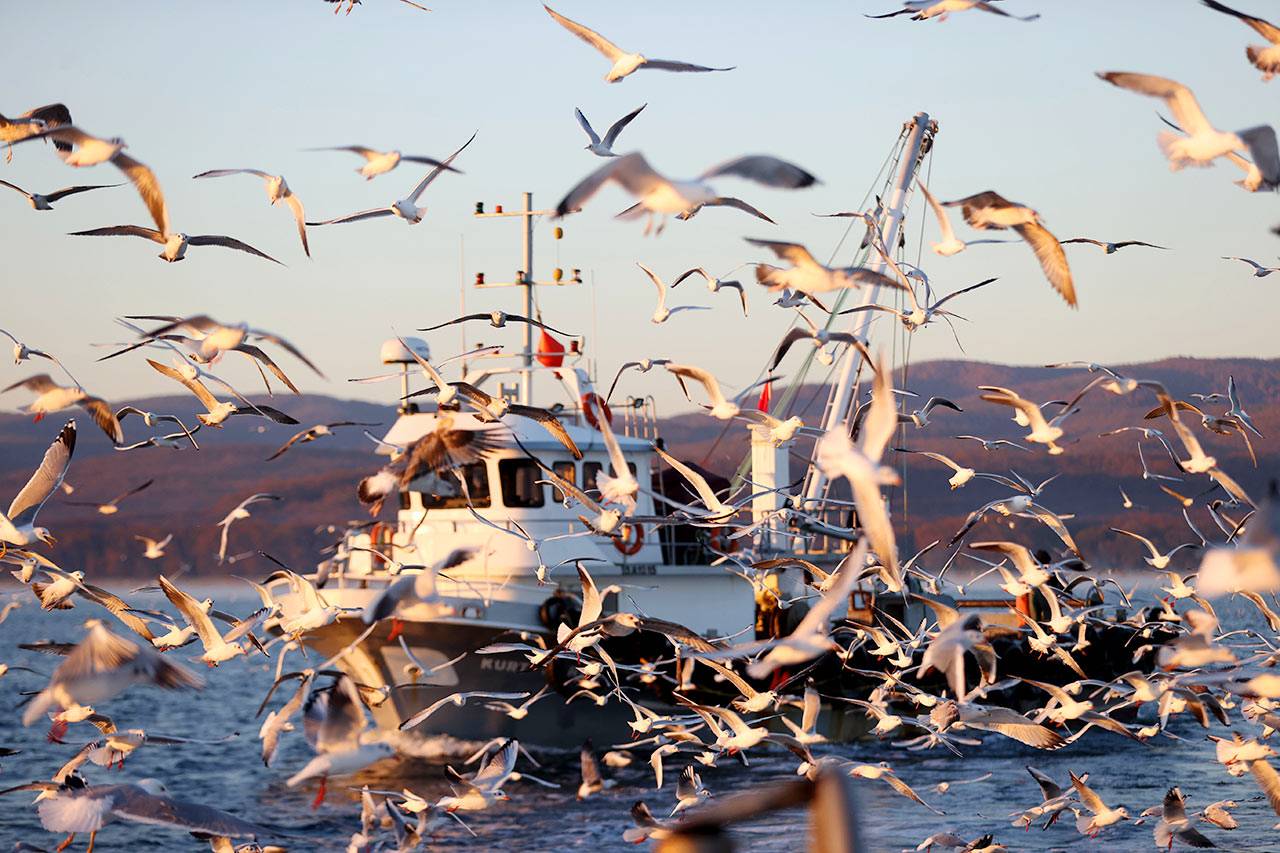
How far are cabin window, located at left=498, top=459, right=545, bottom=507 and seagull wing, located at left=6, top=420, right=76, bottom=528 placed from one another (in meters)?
12.8

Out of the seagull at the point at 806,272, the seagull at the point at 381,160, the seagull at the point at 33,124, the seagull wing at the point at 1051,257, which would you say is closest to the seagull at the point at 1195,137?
the seagull wing at the point at 1051,257

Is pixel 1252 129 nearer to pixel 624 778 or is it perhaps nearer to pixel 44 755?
pixel 624 778

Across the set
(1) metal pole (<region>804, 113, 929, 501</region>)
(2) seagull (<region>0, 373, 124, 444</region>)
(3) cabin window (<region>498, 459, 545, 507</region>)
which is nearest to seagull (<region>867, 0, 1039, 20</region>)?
(2) seagull (<region>0, 373, 124, 444</region>)

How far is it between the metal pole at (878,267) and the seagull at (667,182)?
37.9 ft

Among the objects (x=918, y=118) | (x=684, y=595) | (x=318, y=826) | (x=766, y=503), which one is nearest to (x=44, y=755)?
(x=318, y=826)

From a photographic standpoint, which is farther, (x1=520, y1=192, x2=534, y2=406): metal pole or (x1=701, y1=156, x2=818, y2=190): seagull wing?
(x1=520, y1=192, x2=534, y2=406): metal pole

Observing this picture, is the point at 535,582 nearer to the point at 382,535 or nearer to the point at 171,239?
the point at 382,535

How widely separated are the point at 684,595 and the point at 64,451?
48.6 ft

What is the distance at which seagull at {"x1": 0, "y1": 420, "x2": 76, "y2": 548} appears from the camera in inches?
385

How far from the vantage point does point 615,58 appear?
8.81m

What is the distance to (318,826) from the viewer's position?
19828 mm

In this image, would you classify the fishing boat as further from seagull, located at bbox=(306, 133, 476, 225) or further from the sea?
seagull, located at bbox=(306, 133, 476, 225)

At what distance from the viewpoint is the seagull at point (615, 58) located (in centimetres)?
844

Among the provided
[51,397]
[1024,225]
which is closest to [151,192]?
[51,397]
